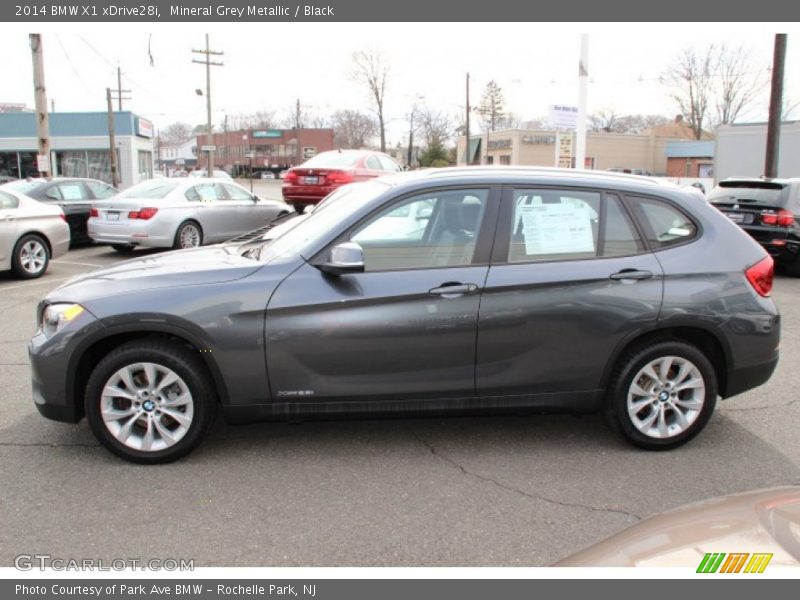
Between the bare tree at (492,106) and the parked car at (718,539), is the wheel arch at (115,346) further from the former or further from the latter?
the bare tree at (492,106)

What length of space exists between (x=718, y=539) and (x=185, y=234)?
11.7 m

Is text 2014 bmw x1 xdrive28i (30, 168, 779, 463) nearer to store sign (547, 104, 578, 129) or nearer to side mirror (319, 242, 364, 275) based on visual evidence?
side mirror (319, 242, 364, 275)

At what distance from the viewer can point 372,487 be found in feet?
12.3

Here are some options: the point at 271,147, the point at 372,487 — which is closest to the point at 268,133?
the point at 271,147

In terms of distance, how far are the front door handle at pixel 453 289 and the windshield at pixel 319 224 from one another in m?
0.72

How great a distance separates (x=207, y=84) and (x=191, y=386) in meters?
40.4

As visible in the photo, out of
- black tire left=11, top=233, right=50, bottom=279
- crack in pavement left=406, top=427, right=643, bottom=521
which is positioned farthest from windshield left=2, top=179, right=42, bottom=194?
crack in pavement left=406, top=427, right=643, bottom=521

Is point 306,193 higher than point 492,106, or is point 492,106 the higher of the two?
point 492,106

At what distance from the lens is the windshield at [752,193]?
35.8 ft

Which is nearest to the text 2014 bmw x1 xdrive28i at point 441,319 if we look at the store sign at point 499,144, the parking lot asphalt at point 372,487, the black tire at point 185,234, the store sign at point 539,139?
the parking lot asphalt at point 372,487

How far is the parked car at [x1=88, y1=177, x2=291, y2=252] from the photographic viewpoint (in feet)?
39.5

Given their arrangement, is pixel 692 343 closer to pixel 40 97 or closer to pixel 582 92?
pixel 582 92

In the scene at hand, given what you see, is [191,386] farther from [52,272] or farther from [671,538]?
[52,272]

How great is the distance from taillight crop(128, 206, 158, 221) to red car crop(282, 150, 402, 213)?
147 inches
